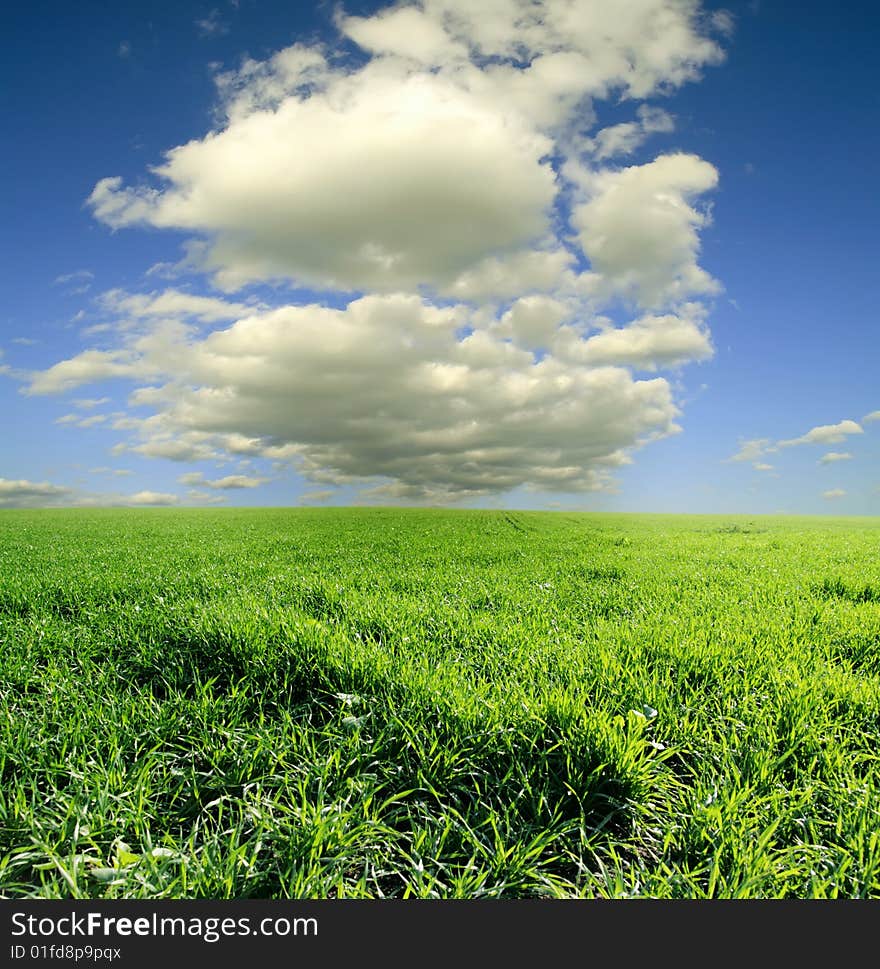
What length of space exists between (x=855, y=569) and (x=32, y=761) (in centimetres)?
1324

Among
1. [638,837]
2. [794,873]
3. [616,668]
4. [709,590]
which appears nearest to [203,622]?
[616,668]

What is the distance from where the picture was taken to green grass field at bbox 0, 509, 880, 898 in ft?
9.08

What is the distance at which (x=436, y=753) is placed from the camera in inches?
143

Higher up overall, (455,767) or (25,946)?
(455,767)

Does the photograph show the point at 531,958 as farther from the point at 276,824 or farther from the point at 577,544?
the point at 577,544

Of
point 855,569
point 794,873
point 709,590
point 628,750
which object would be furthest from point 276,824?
point 855,569

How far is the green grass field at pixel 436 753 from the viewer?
277 cm

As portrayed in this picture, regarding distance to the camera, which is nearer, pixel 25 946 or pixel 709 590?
pixel 25 946

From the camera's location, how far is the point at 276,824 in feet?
9.75

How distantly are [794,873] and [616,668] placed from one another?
2.14 m

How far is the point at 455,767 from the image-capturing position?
3.53 meters

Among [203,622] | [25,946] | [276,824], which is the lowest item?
[25,946]

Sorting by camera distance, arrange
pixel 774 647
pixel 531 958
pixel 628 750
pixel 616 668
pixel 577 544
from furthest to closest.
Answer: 1. pixel 577 544
2. pixel 774 647
3. pixel 616 668
4. pixel 628 750
5. pixel 531 958

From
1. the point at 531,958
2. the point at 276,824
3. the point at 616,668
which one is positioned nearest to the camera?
the point at 531,958
